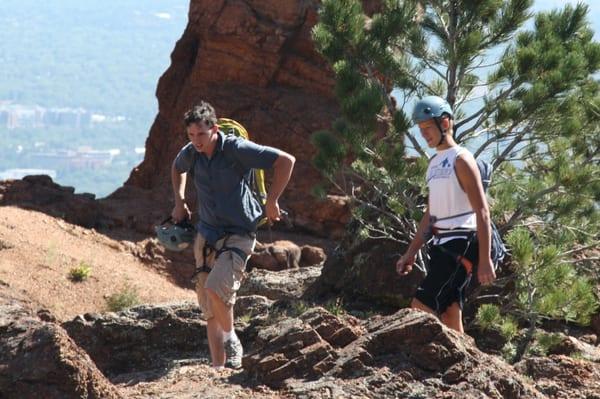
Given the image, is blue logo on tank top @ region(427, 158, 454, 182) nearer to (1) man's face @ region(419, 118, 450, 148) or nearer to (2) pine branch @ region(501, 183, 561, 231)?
(1) man's face @ region(419, 118, 450, 148)

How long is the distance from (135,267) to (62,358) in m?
13.8

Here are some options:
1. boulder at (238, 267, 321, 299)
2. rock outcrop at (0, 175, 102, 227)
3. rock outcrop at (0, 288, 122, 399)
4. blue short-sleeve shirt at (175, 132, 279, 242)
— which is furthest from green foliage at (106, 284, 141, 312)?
rock outcrop at (0, 288, 122, 399)

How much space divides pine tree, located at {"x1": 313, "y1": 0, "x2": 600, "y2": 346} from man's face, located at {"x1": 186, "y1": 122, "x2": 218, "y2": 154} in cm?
302

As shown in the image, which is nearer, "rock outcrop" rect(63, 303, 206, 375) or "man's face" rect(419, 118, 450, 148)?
"man's face" rect(419, 118, 450, 148)

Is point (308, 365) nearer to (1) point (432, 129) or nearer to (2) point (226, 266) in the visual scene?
(1) point (432, 129)

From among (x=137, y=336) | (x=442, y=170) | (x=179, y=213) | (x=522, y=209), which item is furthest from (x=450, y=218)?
(x=522, y=209)

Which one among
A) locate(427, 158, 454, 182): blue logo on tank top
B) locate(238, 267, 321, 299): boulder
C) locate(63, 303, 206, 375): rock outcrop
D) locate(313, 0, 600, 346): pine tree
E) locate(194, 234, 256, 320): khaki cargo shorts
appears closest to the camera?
locate(427, 158, 454, 182): blue logo on tank top

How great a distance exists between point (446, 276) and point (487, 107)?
15.6ft

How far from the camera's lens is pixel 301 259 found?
20.1 metres

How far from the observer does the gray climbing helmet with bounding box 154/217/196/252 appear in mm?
9414

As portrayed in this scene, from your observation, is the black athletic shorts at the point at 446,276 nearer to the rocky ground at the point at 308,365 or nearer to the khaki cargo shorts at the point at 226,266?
the rocky ground at the point at 308,365

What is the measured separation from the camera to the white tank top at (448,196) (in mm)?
7727

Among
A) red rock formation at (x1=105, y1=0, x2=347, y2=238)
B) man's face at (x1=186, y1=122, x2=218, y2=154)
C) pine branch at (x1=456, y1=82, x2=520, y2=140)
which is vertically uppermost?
red rock formation at (x1=105, y1=0, x2=347, y2=238)

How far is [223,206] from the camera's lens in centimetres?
885
